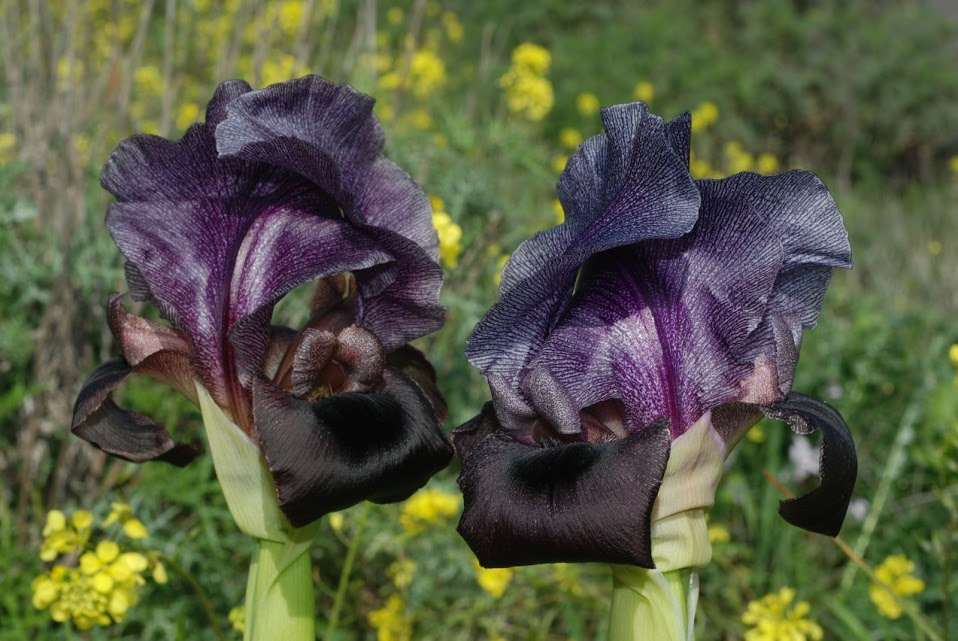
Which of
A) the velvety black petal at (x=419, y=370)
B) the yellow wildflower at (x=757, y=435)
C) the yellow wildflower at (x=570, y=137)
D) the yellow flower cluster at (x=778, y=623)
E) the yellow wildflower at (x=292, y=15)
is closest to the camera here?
the velvety black petal at (x=419, y=370)

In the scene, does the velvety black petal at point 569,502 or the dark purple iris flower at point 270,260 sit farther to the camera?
the dark purple iris flower at point 270,260

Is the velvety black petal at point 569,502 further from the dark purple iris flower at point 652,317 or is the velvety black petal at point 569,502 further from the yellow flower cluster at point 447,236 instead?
the yellow flower cluster at point 447,236

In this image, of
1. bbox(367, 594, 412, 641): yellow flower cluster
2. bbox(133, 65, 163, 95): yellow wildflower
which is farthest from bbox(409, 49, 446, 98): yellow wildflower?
bbox(367, 594, 412, 641): yellow flower cluster

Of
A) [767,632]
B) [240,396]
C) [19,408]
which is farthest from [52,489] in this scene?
[767,632]

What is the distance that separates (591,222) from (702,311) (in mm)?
162

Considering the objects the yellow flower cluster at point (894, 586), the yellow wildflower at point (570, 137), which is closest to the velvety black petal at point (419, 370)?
the yellow flower cluster at point (894, 586)

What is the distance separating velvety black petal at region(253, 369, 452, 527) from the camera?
1.09 m

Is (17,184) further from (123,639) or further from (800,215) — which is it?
(800,215)

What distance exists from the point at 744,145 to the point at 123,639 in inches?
293

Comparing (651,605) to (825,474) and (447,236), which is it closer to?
(825,474)

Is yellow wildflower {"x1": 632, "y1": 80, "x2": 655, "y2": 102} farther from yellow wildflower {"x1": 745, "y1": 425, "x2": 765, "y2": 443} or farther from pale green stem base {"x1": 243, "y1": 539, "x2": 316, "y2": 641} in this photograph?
pale green stem base {"x1": 243, "y1": 539, "x2": 316, "y2": 641}

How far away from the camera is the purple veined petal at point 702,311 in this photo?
1176mm

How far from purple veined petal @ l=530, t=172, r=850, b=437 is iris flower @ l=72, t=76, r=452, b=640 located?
0.65ft

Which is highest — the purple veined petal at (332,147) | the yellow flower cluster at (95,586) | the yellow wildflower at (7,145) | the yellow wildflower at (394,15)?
the yellow wildflower at (394,15)
